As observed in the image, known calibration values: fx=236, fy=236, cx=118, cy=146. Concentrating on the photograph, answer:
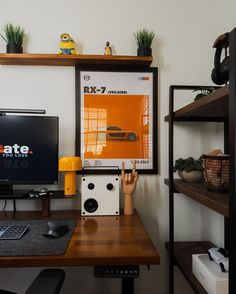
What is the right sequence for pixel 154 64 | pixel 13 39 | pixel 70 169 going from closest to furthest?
1. pixel 70 169
2. pixel 13 39
3. pixel 154 64

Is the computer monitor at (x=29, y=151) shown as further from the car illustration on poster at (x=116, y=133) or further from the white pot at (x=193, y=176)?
the white pot at (x=193, y=176)

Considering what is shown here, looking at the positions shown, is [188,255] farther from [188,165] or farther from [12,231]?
[12,231]

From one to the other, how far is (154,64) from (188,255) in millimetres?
1295

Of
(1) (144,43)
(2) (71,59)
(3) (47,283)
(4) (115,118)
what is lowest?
(3) (47,283)

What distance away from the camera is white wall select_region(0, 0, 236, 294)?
1643 mm

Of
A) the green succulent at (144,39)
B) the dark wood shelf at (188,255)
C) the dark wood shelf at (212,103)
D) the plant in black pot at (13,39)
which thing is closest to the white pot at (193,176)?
the dark wood shelf at (212,103)

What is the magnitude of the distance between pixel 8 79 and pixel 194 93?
132 centimetres

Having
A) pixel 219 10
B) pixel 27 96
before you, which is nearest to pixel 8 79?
pixel 27 96

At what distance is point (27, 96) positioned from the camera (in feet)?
5.40

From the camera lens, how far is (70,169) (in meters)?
1.44

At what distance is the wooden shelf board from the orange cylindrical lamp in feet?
2.14

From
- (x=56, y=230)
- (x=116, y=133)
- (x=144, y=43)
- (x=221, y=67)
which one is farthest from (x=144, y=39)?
(x=56, y=230)

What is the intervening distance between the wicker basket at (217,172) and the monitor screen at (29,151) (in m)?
0.91

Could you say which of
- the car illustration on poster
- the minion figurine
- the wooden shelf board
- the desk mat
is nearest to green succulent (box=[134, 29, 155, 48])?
the wooden shelf board
